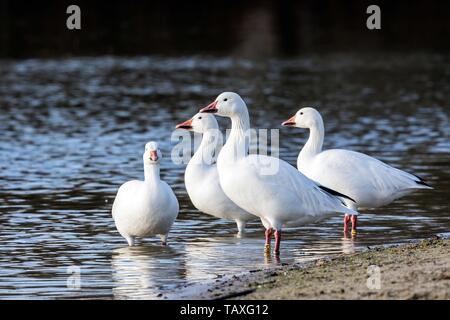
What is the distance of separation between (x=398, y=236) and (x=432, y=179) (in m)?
3.69

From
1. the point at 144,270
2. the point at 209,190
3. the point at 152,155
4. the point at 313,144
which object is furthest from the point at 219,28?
the point at 144,270

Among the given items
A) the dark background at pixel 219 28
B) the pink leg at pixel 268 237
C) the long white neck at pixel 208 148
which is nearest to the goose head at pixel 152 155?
the long white neck at pixel 208 148

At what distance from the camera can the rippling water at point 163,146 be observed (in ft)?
33.7

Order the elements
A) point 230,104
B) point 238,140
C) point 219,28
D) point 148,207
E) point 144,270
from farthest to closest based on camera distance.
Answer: point 219,28 → point 230,104 → point 148,207 → point 238,140 → point 144,270

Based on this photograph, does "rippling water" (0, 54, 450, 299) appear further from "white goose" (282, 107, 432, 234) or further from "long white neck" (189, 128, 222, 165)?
"long white neck" (189, 128, 222, 165)

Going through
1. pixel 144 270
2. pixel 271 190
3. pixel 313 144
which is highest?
pixel 313 144

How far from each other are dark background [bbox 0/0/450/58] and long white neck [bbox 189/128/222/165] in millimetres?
22532

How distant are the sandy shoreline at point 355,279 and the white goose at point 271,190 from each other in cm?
80

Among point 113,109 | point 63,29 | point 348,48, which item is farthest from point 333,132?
point 63,29

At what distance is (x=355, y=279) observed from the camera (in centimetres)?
825

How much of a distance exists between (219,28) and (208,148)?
31.2 m

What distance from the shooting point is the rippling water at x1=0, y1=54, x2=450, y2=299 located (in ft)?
33.7

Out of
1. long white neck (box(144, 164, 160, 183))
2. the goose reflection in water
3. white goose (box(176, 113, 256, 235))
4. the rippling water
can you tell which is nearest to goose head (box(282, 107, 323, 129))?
white goose (box(176, 113, 256, 235))

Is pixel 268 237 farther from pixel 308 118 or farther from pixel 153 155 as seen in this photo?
pixel 308 118
